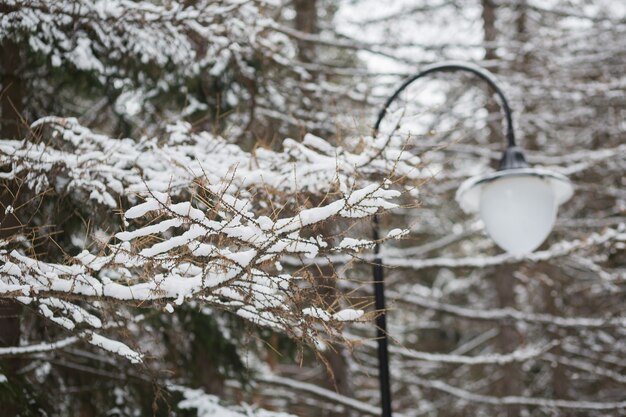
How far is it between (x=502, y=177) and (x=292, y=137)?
10.1 feet

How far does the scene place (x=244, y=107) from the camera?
18.9ft

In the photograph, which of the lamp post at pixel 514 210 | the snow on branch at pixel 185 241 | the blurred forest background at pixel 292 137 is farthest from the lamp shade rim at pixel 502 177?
the snow on branch at pixel 185 241

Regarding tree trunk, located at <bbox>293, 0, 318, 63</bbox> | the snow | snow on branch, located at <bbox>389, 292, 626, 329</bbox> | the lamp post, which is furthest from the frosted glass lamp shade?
tree trunk, located at <bbox>293, 0, 318, 63</bbox>

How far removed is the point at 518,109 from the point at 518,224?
18.1 ft

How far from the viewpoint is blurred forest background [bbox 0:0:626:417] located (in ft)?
11.9

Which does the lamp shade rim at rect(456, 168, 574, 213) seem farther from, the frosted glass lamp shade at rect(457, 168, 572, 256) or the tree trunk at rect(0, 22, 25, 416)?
the tree trunk at rect(0, 22, 25, 416)

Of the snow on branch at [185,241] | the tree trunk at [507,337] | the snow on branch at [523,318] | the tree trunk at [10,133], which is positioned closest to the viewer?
the snow on branch at [185,241]

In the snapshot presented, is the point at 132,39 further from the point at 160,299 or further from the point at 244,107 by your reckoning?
the point at 160,299

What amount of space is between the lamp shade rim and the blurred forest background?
0.31 metres

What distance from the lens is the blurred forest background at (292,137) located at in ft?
11.9

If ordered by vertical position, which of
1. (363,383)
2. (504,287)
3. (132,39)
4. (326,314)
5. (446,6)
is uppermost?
(446,6)

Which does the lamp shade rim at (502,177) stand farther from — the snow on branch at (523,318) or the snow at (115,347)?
the snow on branch at (523,318)

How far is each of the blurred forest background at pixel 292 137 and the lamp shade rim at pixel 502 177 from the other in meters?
0.31

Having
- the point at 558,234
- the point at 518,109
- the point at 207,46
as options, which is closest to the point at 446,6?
the point at 518,109
